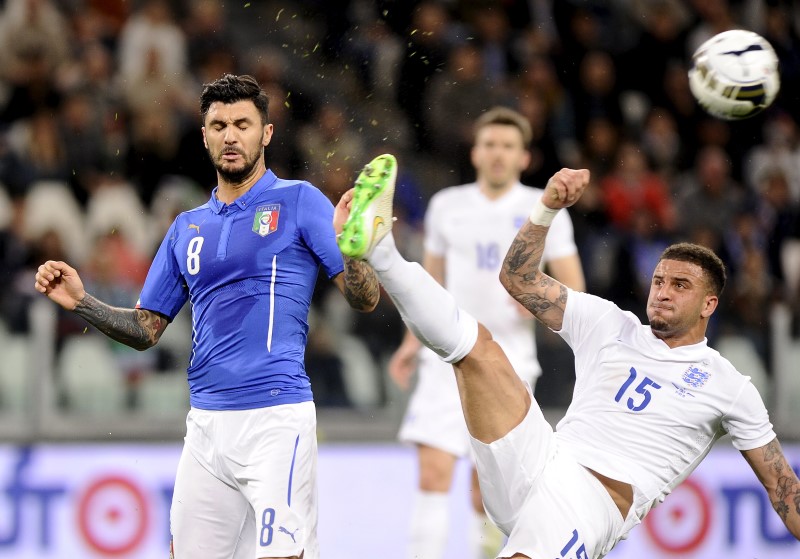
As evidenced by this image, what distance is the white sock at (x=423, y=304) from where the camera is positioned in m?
4.35

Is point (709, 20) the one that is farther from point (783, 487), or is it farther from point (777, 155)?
point (783, 487)

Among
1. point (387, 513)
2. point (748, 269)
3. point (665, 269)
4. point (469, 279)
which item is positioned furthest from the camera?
point (748, 269)

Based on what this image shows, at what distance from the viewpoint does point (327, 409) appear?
8.40m

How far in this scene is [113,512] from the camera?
7859 millimetres

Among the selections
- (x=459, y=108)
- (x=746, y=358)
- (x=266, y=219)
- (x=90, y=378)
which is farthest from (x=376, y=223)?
(x=459, y=108)

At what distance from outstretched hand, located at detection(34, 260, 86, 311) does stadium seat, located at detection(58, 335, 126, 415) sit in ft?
11.8

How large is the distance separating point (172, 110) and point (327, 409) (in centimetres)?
343

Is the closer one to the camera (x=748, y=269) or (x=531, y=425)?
(x=531, y=425)

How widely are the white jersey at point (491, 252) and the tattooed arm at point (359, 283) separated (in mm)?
2447

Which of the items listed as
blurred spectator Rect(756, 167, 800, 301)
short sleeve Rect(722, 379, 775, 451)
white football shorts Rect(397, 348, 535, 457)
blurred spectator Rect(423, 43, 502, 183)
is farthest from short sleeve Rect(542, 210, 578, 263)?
blurred spectator Rect(423, 43, 502, 183)

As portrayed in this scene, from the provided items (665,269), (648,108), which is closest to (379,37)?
(648,108)

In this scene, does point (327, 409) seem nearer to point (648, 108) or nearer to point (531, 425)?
point (531, 425)

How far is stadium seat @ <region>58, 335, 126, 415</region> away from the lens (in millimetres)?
8156

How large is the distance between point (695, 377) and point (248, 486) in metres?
1.79
